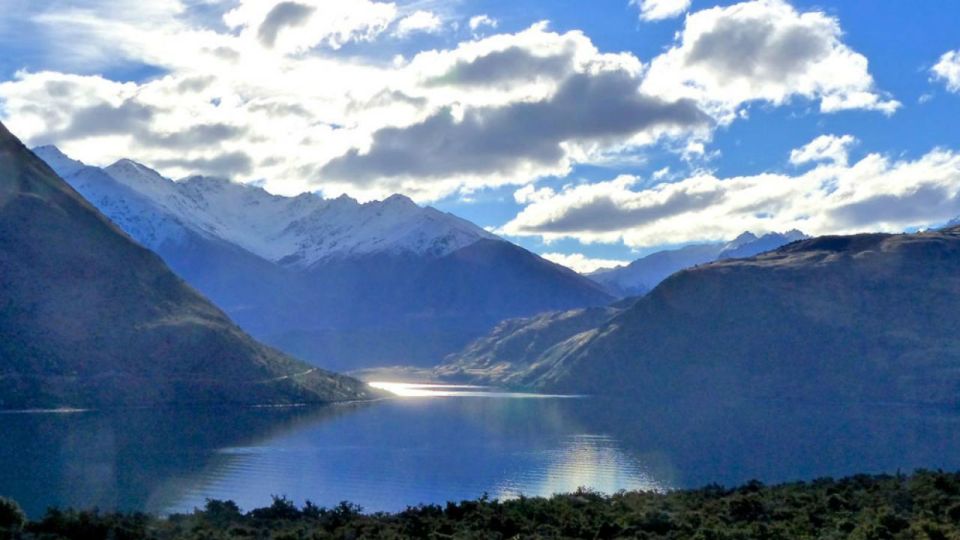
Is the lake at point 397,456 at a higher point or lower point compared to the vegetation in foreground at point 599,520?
lower

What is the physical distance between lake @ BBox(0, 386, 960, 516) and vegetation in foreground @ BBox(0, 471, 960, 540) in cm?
3050

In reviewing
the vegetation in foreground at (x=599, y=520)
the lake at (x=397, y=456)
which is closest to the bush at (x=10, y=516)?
the vegetation in foreground at (x=599, y=520)

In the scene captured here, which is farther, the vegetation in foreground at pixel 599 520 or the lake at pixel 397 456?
the lake at pixel 397 456

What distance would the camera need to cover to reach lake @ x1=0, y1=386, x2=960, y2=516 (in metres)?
98.1

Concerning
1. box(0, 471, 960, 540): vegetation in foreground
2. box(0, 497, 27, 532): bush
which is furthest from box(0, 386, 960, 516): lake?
box(0, 497, 27, 532): bush

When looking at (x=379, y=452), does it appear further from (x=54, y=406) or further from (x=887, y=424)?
(x=887, y=424)

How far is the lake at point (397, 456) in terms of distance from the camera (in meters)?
98.1

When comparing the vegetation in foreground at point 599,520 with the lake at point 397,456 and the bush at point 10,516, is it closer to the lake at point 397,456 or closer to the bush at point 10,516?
the bush at point 10,516

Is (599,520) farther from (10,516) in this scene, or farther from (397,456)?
(397,456)

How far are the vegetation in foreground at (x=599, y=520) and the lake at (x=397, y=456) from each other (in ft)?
100

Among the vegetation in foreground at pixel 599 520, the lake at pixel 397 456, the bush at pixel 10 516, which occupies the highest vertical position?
the bush at pixel 10 516

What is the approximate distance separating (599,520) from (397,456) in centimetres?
8186

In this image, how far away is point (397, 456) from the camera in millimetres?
130750

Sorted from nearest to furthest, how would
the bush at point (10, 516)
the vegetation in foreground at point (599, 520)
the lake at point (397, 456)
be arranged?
1. the vegetation in foreground at point (599, 520)
2. the bush at point (10, 516)
3. the lake at point (397, 456)
